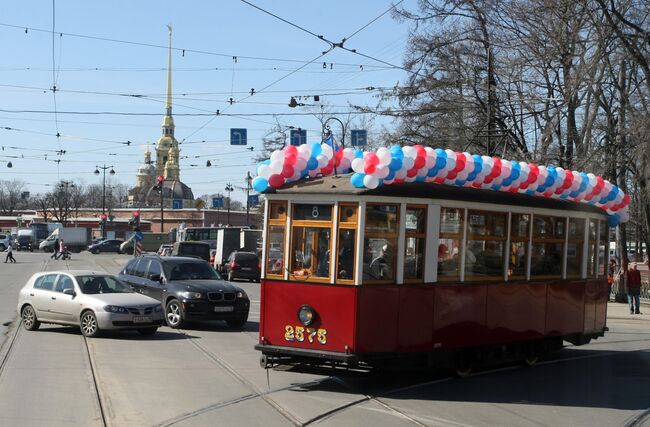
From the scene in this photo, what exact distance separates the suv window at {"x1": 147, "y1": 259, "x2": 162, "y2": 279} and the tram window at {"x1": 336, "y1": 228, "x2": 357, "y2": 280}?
376 inches

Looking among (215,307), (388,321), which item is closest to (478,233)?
(388,321)

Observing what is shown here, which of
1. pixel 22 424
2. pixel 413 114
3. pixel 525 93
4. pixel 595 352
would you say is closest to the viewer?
pixel 22 424

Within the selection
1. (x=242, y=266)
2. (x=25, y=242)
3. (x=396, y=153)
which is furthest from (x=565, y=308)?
(x=25, y=242)

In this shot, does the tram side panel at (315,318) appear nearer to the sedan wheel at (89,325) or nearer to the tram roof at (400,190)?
the tram roof at (400,190)

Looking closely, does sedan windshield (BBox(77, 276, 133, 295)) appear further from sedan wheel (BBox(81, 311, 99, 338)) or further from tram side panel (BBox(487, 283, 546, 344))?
tram side panel (BBox(487, 283, 546, 344))

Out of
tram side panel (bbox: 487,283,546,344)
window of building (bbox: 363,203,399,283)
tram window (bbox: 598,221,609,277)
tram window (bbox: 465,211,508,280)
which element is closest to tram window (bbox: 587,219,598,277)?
tram window (bbox: 598,221,609,277)

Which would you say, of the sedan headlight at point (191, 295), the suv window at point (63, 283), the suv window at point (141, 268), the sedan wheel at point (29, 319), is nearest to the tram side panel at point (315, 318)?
the sedan headlight at point (191, 295)

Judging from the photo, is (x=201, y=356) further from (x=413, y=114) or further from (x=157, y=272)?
(x=413, y=114)

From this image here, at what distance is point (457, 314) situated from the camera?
39.8 ft

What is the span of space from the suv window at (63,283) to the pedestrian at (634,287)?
17.5 metres

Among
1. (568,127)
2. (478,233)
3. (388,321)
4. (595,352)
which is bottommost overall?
(595,352)

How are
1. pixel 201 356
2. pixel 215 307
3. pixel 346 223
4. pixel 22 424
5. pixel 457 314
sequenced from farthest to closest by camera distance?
1. pixel 215 307
2. pixel 201 356
3. pixel 457 314
4. pixel 346 223
5. pixel 22 424

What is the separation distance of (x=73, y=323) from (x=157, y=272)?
294cm

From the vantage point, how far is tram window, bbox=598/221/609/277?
15828mm
